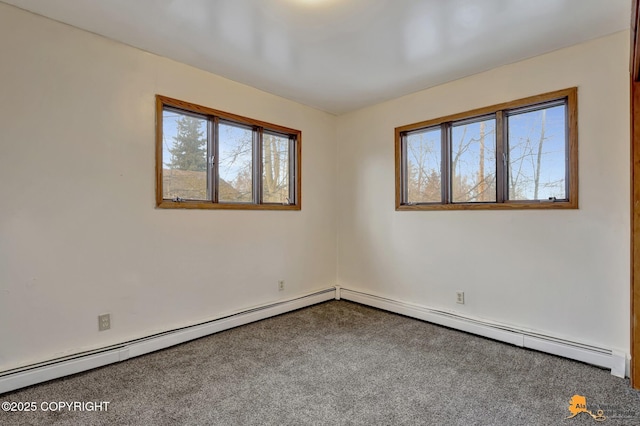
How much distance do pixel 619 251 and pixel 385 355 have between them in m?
1.87

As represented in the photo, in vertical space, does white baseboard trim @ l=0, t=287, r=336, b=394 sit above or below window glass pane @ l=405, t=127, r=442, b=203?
below

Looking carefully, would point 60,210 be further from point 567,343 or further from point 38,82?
point 567,343

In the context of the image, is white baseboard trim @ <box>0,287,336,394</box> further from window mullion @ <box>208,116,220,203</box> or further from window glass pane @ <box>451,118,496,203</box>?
window glass pane @ <box>451,118,496,203</box>

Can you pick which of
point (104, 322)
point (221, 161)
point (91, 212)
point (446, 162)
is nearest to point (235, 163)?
point (221, 161)

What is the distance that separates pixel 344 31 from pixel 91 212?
2285 millimetres

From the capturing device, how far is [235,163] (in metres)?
3.27

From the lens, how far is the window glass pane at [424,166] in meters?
3.36

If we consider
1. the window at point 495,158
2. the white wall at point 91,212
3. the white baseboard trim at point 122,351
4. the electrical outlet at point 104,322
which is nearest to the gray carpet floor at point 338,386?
the white baseboard trim at point 122,351

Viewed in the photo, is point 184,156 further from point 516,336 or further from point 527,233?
point 516,336

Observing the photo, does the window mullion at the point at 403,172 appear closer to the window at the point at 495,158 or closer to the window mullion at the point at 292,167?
the window at the point at 495,158

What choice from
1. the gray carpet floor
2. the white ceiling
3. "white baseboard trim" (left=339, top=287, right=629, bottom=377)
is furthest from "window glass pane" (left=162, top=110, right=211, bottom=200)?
"white baseboard trim" (left=339, top=287, right=629, bottom=377)

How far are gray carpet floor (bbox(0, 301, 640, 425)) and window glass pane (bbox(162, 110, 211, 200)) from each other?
1.35 metres

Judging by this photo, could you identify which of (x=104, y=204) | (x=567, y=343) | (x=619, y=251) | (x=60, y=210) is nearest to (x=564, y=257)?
(x=619, y=251)

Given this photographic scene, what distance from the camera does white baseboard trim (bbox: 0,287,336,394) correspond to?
2.02 meters
